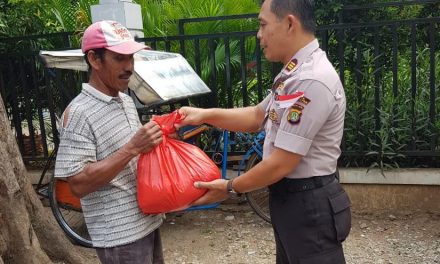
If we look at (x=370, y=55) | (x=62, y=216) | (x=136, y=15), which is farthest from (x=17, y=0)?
(x=370, y=55)

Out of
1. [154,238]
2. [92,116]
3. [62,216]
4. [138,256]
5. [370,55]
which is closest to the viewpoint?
[92,116]

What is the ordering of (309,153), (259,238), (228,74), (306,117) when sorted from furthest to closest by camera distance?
(228,74) → (259,238) → (309,153) → (306,117)

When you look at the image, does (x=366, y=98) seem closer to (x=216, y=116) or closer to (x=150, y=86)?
(x=150, y=86)

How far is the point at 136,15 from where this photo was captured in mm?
5078

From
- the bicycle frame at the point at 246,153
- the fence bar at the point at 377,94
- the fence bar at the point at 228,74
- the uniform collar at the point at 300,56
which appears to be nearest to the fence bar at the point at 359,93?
the fence bar at the point at 377,94

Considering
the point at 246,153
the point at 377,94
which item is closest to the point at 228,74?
the point at 246,153

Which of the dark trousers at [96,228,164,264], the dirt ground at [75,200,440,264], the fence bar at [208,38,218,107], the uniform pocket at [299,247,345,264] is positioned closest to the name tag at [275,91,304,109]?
the uniform pocket at [299,247,345,264]

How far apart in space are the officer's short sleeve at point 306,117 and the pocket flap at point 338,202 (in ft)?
0.96

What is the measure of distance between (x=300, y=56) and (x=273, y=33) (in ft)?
0.45

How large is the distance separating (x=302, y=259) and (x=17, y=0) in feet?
16.5

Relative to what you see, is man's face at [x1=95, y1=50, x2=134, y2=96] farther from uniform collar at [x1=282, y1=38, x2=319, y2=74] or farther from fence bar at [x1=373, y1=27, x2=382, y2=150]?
fence bar at [x1=373, y1=27, x2=382, y2=150]

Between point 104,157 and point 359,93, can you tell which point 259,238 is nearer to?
point 359,93

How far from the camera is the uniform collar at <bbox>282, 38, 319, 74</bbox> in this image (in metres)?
1.80

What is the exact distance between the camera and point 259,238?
420 centimetres
